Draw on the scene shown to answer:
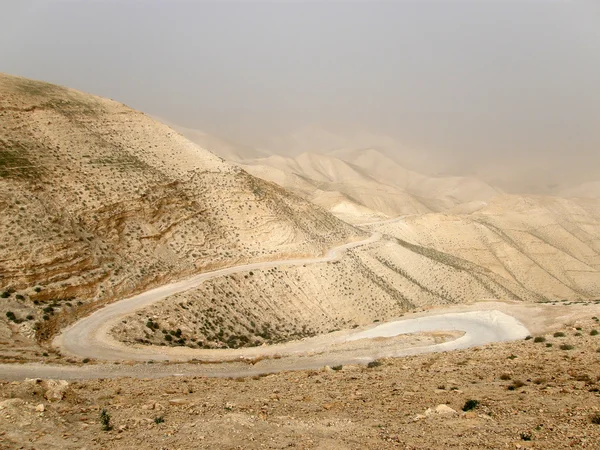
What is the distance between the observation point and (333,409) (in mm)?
12219

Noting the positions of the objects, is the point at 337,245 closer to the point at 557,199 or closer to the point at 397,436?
the point at 397,436

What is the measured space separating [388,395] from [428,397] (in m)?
1.19

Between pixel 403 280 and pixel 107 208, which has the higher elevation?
pixel 107 208

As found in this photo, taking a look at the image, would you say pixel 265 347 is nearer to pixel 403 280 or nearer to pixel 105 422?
pixel 105 422

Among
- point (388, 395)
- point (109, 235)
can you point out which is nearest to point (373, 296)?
point (109, 235)

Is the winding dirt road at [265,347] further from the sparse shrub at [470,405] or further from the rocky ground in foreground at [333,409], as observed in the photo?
the sparse shrub at [470,405]

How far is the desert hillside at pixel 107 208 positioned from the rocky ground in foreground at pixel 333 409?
44.7ft

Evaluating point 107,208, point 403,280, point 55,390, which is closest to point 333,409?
point 55,390

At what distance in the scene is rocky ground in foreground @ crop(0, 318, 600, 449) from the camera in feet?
31.9

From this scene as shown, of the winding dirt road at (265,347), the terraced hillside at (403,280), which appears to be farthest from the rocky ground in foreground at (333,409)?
the terraced hillside at (403,280)

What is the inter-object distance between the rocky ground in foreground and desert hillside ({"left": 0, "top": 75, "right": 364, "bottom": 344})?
13.6m

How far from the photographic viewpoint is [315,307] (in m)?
38.8

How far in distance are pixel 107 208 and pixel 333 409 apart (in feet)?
90.7

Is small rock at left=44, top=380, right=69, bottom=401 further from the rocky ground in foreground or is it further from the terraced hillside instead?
the terraced hillside
